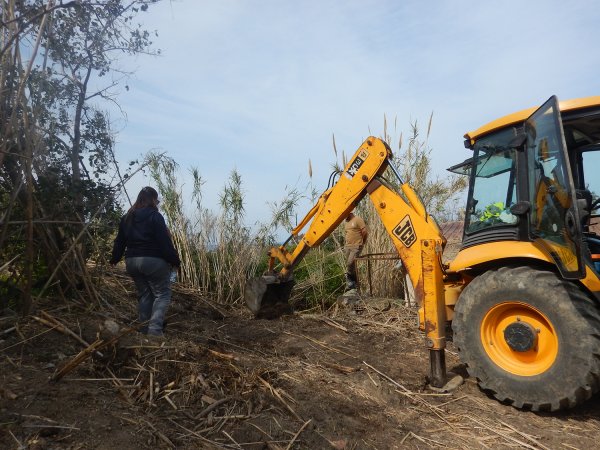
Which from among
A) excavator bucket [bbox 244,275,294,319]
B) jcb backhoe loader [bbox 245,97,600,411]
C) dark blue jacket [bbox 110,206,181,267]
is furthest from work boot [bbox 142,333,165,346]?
excavator bucket [bbox 244,275,294,319]

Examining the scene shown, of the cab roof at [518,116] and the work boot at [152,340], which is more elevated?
the cab roof at [518,116]

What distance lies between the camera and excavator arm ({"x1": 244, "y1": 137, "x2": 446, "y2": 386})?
4.40 m

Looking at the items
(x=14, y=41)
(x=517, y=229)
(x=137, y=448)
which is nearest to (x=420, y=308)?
(x=517, y=229)

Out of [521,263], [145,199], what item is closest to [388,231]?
[521,263]

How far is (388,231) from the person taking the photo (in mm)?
4988

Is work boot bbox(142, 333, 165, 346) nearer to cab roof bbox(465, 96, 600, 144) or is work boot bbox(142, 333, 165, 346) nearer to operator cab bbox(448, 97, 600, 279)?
operator cab bbox(448, 97, 600, 279)

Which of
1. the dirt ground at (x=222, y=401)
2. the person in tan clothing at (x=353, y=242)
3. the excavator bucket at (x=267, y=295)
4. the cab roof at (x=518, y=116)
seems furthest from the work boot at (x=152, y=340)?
the person in tan clothing at (x=353, y=242)

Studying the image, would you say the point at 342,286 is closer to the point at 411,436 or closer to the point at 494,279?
the point at 494,279

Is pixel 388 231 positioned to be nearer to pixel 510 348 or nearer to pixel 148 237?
pixel 510 348

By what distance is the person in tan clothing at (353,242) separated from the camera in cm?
792

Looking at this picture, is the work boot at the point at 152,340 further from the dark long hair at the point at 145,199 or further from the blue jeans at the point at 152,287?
the dark long hair at the point at 145,199

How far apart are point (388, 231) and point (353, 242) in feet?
9.71

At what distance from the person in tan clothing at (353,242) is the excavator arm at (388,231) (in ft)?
4.60

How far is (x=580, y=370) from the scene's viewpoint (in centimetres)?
356
